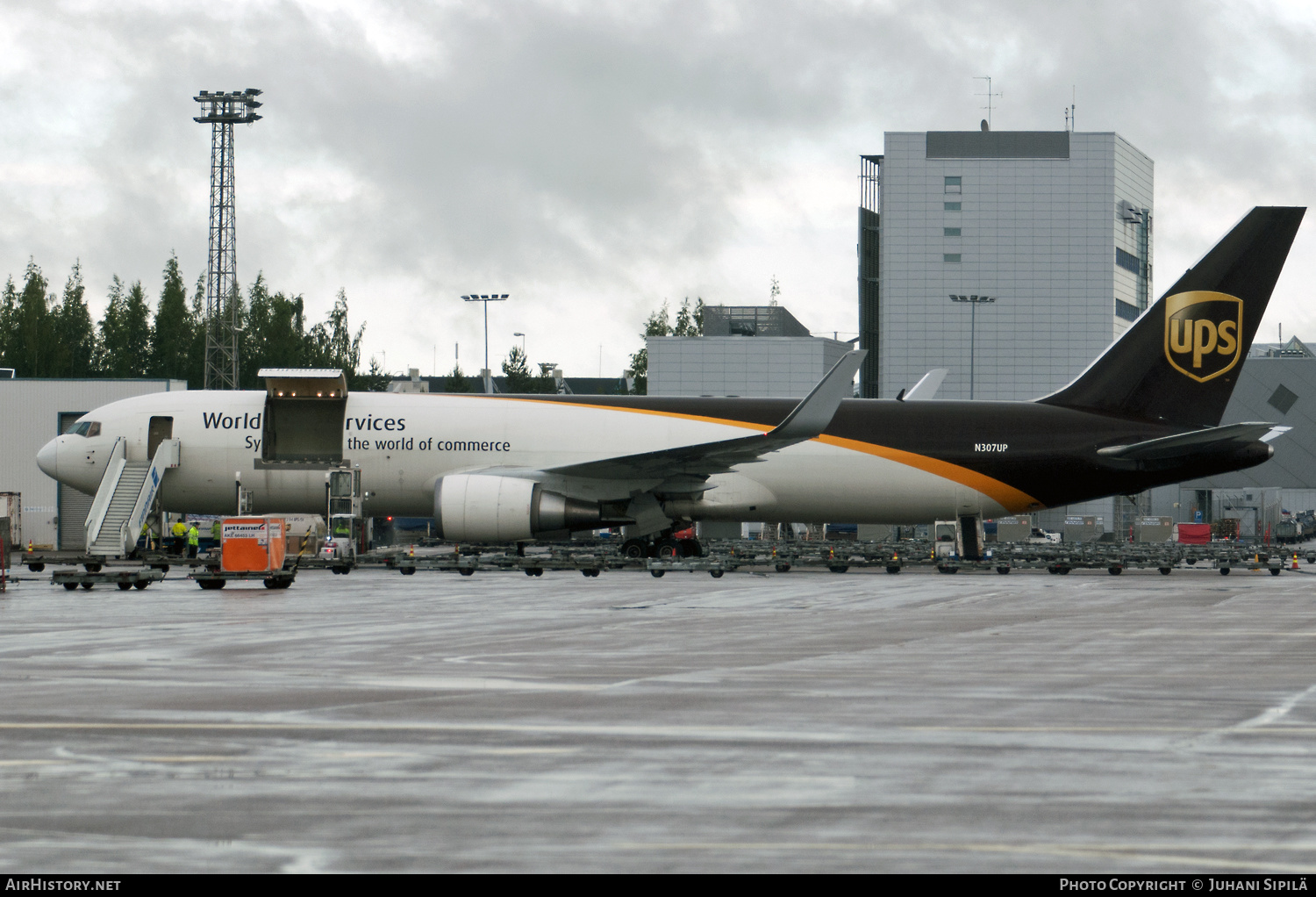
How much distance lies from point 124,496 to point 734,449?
16846 mm

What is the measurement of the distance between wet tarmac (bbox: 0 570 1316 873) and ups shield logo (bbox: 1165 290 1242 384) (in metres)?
22.3

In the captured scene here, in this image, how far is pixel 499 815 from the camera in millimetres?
7090

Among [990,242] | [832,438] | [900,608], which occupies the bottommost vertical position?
[900,608]

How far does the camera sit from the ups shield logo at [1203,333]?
1587 inches

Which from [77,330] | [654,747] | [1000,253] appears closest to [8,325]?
Result: [77,330]

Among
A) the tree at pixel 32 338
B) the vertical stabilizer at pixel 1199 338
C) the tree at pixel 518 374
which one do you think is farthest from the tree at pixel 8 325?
the vertical stabilizer at pixel 1199 338

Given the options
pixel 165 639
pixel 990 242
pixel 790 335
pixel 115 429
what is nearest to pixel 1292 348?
pixel 990 242

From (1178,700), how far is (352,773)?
7.12 meters

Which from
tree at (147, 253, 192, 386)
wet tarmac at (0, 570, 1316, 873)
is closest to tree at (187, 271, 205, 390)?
tree at (147, 253, 192, 386)

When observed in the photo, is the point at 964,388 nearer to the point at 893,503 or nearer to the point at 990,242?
the point at 990,242

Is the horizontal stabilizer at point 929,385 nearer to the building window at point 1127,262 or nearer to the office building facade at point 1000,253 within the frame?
the office building facade at point 1000,253

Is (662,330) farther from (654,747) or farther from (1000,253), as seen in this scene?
(654,747)

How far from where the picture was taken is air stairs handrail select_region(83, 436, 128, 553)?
35.8 m

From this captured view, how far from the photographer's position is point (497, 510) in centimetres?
3631
